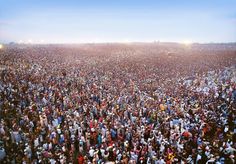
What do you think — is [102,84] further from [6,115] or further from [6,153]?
[6,153]

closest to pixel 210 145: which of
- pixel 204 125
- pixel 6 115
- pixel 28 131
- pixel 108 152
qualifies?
pixel 204 125

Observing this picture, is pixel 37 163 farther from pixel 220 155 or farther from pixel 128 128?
pixel 220 155

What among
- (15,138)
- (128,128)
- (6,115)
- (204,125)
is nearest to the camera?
(15,138)

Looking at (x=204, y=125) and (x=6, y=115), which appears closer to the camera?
(x=204, y=125)

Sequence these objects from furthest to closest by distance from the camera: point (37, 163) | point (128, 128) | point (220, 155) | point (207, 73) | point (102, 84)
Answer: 1. point (207, 73)
2. point (102, 84)
3. point (128, 128)
4. point (220, 155)
5. point (37, 163)

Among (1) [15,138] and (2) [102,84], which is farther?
(2) [102,84]

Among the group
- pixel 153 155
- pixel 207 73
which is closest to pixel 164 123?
pixel 153 155
